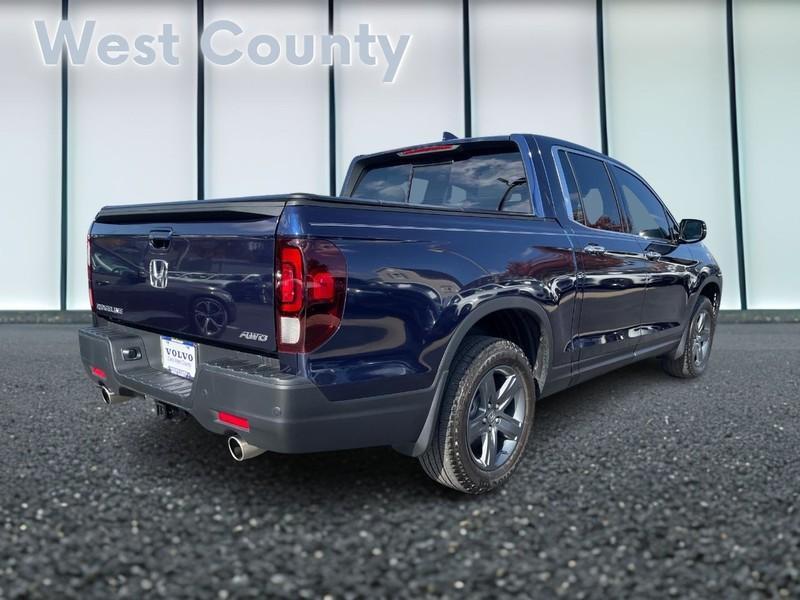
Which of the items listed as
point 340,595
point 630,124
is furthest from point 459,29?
point 340,595

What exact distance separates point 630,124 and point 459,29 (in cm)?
350

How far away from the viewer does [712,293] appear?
5355mm

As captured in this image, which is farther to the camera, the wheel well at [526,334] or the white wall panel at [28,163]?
the white wall panel at [28,163]

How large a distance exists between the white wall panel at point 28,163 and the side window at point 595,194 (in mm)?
9478

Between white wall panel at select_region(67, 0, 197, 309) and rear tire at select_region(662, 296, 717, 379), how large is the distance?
27.0 ft

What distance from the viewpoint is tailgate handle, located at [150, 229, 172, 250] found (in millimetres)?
2551

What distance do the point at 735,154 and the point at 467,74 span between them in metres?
4.93

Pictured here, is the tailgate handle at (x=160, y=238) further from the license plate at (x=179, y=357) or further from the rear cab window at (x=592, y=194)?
the rear cab window at (x=592, y=194)

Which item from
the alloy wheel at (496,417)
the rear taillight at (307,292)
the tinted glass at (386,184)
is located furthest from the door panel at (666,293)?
the rear taillight at (307,292)

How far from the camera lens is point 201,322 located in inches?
94.7

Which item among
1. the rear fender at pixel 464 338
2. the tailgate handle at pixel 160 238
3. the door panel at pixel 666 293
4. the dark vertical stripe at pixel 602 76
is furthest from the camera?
the dark vertical stripe at pixel 602 76

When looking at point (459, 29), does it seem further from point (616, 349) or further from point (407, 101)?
point (616, 349)

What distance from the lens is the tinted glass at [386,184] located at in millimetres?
3766

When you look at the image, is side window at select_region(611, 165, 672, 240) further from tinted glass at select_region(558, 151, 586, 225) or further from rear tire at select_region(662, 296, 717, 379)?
rear tire at select_region(662, 296, 717, 379)
